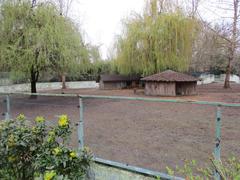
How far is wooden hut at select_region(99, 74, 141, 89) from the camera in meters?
24.1

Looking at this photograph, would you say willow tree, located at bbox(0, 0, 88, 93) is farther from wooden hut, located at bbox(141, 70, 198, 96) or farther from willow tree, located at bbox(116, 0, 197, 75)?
willow tree, located at bbox(116, 0, 197, 75)

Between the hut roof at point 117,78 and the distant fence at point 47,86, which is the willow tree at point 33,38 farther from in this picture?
the hut roof at point 117,78

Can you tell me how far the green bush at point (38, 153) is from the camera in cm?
196

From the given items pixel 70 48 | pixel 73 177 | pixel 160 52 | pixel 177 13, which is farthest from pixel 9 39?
pixel 177 13

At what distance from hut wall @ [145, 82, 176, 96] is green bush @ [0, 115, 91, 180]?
14.0m

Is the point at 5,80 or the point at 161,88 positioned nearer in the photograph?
the point at 161,88

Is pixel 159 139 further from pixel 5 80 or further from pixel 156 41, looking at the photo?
pixel 5 80

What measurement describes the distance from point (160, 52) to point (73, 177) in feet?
58.0

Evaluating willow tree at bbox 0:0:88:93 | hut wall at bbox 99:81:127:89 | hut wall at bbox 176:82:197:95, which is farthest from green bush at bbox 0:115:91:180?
hut wall at bbox 99:81:127:89

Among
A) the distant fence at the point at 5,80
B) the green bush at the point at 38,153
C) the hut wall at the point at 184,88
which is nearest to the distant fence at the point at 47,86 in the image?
the distant fence at the point at 5,80

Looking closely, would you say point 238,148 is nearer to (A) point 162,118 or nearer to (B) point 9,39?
(A) point 162,118

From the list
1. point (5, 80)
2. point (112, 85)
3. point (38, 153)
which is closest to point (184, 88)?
point (112, 85)

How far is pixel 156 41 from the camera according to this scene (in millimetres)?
18750

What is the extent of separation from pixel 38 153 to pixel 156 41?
17732 millimetres
